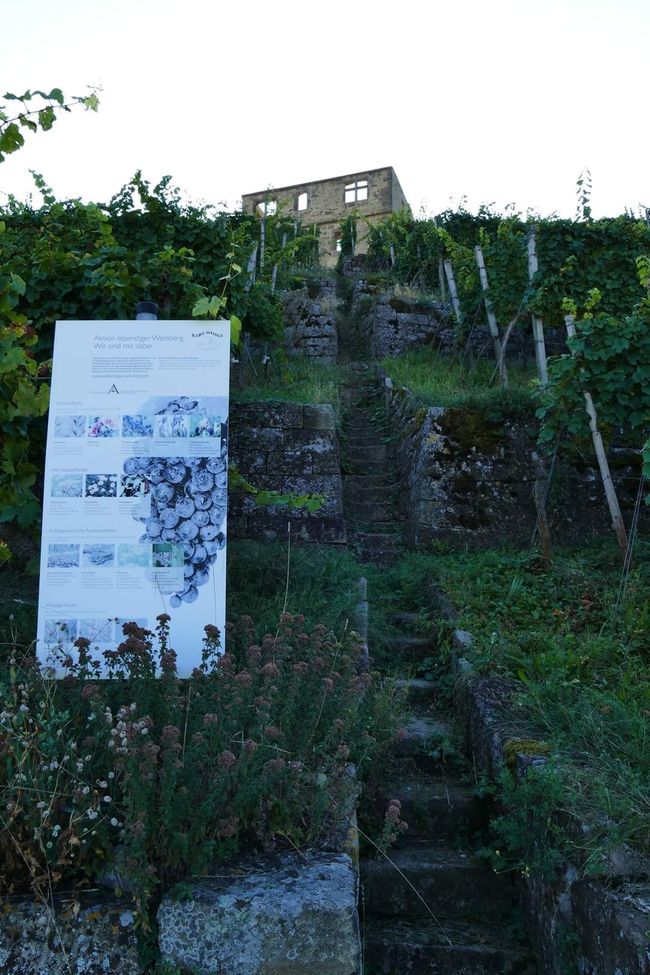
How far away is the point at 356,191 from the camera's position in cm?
2928

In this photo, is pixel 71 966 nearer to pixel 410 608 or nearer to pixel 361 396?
pixel 410 608

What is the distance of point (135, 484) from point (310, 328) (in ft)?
33.4

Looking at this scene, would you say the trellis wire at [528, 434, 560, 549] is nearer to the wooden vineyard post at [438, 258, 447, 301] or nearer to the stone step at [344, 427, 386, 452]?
the stone step at [344, 427, 386, 452]

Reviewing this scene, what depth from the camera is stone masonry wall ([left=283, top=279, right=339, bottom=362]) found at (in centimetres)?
1325

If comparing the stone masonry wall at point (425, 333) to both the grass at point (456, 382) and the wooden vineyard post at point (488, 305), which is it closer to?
the grass at point (456, 382)

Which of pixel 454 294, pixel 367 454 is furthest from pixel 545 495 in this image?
pixel 454 294

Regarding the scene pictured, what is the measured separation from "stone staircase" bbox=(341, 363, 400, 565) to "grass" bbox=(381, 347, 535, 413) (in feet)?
1.99

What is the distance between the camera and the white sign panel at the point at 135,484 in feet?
11.6

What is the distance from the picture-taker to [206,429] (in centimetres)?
373

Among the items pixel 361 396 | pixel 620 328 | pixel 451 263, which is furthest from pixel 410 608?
pixel 451 263

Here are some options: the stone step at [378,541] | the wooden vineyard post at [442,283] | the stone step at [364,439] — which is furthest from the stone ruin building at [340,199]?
the stone step at [378,541]

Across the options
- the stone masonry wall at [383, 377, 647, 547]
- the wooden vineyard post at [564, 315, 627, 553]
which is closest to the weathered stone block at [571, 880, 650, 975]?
the wooden vineyard post at [564, 315, 627, 553]

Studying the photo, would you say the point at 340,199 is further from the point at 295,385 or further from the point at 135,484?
the point at 135,484

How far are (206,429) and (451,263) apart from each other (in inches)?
433
